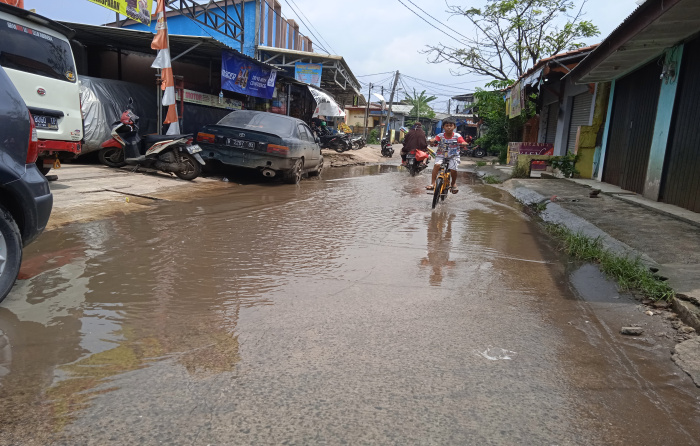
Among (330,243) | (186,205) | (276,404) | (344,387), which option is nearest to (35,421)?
(276,404)

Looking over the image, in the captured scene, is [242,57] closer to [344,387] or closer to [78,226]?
[78,226]

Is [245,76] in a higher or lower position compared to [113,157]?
higher

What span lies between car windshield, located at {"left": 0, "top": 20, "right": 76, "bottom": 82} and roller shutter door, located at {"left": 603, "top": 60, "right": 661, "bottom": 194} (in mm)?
9858

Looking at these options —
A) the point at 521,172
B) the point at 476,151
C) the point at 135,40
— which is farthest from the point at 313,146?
the point at 476,151

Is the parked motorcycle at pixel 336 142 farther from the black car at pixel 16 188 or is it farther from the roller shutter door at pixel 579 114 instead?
the black car at pixel 16 188

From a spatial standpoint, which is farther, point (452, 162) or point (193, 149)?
point (193, 149)

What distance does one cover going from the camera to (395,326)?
3068 millimetres

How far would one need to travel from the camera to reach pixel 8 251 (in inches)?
119

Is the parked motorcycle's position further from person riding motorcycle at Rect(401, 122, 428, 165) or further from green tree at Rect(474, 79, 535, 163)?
person riding motorcycle at Rect(401, 122, 428, 165)

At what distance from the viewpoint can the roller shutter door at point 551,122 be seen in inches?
713

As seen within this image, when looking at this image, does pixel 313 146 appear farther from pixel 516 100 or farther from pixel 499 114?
pixel 499 114

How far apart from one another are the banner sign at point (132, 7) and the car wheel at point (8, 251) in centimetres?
914

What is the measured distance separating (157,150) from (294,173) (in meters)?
2.75

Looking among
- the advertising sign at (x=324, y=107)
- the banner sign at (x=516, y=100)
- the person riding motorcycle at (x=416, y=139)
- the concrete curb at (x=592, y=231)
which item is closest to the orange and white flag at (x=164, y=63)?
the person riding motorcycle at (x=416, y=139)
